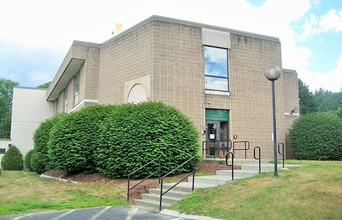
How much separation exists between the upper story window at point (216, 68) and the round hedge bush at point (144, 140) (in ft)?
19.3

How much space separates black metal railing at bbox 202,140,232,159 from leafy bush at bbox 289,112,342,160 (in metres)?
4.43

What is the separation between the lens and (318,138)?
20.4 metres

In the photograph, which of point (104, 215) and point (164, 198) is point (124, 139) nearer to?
point (164, 198)

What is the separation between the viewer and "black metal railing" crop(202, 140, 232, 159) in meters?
19.7

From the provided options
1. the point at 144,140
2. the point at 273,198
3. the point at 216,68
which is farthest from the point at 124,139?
the point at 216,68

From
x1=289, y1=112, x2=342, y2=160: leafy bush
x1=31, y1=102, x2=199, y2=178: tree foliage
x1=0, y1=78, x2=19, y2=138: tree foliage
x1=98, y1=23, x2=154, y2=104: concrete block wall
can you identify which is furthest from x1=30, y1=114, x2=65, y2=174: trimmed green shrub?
x1=0, y1=78, x2=19, y2=138: tree foliage

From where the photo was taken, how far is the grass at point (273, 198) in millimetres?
7488

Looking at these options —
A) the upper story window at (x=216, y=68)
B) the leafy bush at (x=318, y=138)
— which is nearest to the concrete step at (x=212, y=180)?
the upper story window at (x=216, y=68)

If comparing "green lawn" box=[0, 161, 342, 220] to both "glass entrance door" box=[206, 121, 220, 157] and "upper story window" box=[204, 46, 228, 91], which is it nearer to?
"glass entrance door" box=[206, 121, 220, 157]

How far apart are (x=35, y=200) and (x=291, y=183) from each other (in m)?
7.77

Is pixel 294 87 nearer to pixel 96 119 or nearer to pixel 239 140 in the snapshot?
pixel 239 140

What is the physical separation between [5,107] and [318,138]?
6915cm

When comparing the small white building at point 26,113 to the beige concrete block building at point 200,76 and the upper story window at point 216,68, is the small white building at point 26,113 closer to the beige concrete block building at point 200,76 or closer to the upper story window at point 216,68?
the beige concrete block building at point 200,76

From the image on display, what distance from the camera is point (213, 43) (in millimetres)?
20344
